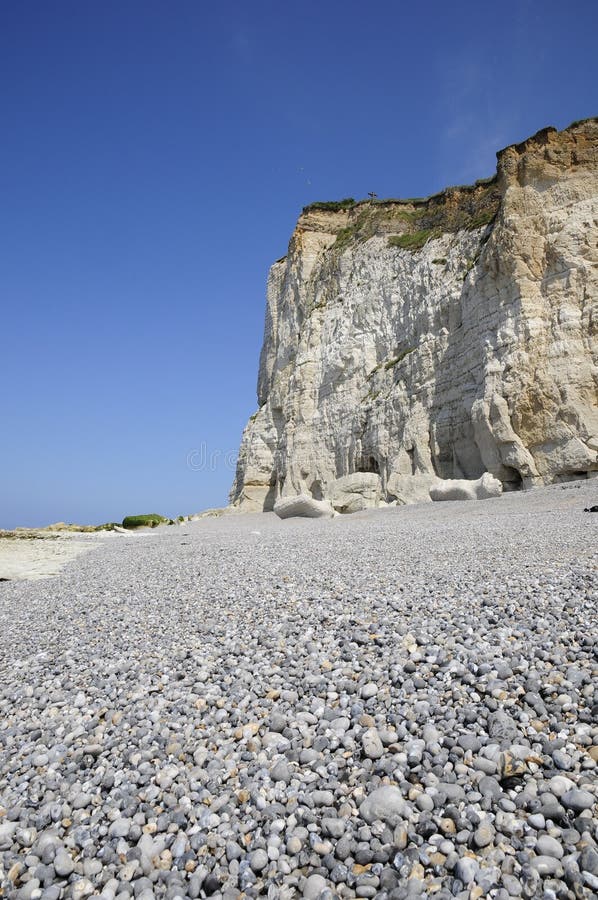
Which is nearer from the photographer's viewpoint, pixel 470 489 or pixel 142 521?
pixel 470 489

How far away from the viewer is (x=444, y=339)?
83.0 feet

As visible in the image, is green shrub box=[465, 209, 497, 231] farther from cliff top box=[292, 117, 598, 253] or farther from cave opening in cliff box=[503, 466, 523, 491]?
cave opening in cliff box=[503, 466, 523, 491]

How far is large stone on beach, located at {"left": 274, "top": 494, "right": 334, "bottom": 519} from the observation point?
914 inches

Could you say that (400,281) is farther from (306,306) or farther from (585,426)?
(585,426)

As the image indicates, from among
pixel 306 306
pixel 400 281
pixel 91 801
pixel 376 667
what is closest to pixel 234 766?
pixel 91 801

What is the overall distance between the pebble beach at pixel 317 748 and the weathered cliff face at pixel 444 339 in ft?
51.4

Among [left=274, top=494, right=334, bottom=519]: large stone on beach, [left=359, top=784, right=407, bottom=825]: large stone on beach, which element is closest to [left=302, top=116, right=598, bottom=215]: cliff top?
[left=274, top=494, right=334, bottom=519]: large stone on beach

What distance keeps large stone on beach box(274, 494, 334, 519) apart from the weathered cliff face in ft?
12.9

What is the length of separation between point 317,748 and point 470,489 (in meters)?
17.7

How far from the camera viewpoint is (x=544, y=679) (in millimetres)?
2984

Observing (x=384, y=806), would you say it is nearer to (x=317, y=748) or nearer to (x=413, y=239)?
(x=317, y=748)

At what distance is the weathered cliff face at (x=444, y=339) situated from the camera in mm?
19375

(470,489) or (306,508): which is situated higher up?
(470,489)

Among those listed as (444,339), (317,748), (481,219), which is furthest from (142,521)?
(317,748)
